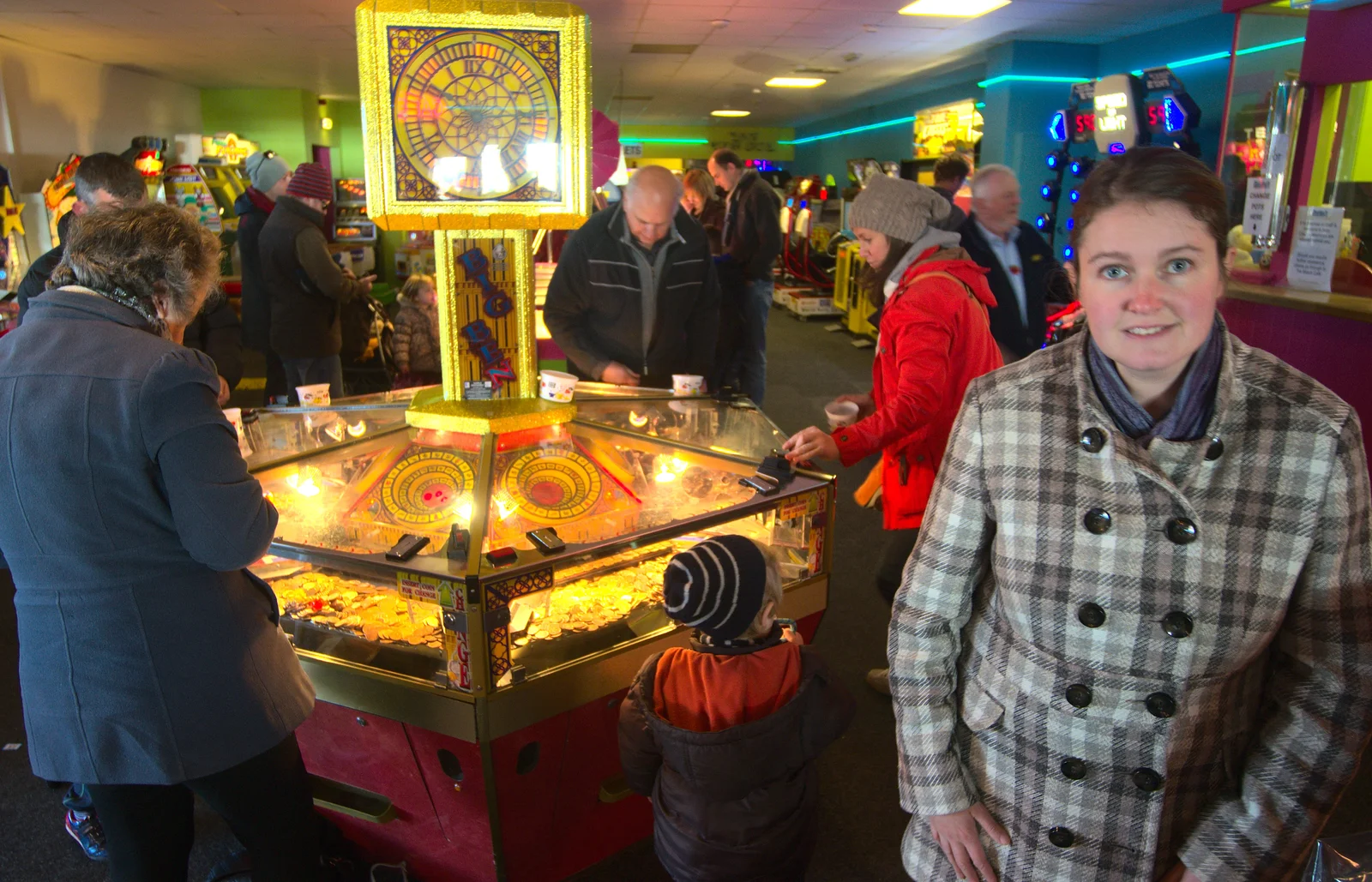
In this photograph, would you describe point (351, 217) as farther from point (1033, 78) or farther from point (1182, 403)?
point (1182, 403)

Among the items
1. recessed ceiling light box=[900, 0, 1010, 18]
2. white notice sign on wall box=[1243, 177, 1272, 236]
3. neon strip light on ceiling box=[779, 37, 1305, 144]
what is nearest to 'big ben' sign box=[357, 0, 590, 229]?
white notice sign on wall box=[1243, 177, 1272, 236]

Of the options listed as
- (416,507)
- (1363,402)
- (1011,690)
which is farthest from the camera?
(1363,402)

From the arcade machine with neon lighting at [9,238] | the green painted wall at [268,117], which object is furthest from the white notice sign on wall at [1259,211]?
the green painted wall at [268,117]

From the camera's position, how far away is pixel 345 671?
1.87 meters

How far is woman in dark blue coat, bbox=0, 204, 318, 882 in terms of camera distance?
142 centimetres

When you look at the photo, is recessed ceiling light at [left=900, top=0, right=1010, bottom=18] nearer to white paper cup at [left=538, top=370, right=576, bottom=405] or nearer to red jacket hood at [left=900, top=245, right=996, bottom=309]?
red jacket hood at [left=900, top=245, right=996, bottom=309]

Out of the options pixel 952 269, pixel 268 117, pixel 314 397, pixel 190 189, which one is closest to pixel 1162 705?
pixel 952 269

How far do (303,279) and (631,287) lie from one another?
85.8 inches

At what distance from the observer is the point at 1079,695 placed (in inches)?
43.3

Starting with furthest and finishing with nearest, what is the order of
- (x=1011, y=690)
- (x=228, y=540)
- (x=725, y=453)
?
(x=725, y=453), (x=228, y=540), (x=1011, y=690)

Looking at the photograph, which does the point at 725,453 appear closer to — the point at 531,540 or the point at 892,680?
the point at 531,540

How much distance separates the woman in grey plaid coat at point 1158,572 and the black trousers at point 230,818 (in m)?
1.25

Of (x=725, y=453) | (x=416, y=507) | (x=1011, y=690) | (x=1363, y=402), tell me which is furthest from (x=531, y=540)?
(x=1363, y=402)

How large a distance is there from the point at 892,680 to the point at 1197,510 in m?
0.46
